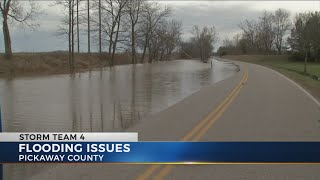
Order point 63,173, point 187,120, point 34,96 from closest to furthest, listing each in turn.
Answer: point 63,173
point 187,120
point 34,96

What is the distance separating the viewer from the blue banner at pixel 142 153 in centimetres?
564

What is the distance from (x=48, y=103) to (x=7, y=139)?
11.4 meters

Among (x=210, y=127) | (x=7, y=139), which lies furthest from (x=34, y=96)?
(x=7, y=139)

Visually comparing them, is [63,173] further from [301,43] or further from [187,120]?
[301,43]

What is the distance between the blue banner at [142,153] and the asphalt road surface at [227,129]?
1.56 ft

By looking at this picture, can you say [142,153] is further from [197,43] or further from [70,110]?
[197,43]

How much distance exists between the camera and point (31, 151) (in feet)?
18.5

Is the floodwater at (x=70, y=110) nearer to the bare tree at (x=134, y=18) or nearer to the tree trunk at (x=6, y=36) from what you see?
the tree trunk at (x=6, y=36)

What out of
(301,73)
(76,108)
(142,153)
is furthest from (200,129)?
(301,73)

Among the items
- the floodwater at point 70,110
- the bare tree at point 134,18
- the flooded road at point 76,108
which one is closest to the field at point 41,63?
the bare tree at point 134,18

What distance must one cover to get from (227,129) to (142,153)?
18.4 feet

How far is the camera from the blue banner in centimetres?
564

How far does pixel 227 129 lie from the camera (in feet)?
36.7

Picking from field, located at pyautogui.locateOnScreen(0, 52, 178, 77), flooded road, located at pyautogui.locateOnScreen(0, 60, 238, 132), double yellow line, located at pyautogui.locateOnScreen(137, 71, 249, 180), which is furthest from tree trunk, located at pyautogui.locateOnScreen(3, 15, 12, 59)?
double yellow line, located at pyautogui.locateOnScreen(137, 71, 249, 180)
